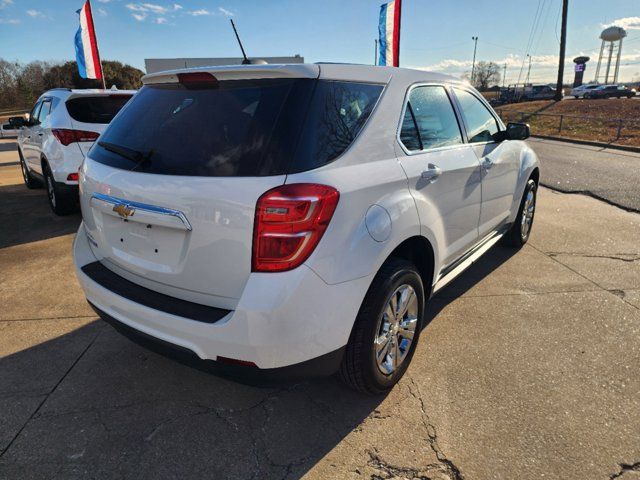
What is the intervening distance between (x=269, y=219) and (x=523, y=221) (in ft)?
12.7

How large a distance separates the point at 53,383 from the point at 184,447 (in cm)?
109

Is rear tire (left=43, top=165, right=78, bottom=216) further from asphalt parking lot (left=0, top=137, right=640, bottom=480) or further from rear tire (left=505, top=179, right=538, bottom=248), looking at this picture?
rear tire (left=505, top=179, right=538, bottom=248)

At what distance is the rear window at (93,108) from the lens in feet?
19.6

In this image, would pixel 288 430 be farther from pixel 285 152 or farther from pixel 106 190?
pixel 106 190

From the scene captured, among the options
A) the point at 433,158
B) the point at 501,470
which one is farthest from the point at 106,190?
the point at 501,470

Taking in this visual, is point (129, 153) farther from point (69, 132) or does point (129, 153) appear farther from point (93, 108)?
point (93, 108)

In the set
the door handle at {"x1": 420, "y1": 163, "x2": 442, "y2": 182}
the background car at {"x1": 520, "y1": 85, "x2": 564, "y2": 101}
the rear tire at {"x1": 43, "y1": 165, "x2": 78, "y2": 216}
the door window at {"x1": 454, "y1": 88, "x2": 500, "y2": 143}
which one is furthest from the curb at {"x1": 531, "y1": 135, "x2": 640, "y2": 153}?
the background car at {"x1": 520, "y1": 85, "x2": 564, "y2": 101}

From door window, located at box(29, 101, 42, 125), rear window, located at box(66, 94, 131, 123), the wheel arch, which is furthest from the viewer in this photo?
door window, located at box(29, 101, 42, 125)

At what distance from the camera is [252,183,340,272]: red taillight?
6.30 ft

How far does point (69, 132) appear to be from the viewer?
230 inches

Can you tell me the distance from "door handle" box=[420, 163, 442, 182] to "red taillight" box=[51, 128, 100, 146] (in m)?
4.73

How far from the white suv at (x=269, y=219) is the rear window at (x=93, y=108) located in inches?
149

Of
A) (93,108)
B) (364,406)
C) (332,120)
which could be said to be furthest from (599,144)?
(332,120)

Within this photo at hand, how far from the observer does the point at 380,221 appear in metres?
2.26
